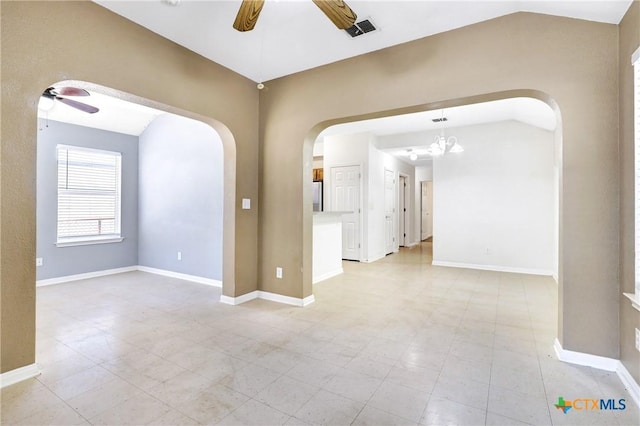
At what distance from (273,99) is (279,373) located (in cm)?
311

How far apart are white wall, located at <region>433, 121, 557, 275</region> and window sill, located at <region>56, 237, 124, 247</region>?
6.08m

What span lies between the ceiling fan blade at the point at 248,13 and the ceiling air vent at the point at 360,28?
1011 millimetres

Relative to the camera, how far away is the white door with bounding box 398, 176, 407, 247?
845 cm

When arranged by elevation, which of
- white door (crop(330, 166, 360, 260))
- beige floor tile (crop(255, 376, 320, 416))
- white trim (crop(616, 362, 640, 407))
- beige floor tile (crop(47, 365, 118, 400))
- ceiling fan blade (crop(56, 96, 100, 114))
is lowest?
beige floor tile (crop(255, 376, 320, 416))

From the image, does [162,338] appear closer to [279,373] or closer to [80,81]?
[279,373]

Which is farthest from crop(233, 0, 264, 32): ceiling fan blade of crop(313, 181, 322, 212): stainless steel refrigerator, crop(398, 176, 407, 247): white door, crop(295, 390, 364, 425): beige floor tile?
crop(398, 176, 407, 247): white door

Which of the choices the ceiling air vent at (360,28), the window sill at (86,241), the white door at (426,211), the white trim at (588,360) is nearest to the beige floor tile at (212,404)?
the white trim at (588,360)

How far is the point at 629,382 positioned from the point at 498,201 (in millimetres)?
4069

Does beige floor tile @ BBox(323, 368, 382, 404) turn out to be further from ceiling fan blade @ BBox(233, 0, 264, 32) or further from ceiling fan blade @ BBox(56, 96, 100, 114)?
ceiling fan blade @ BBox(56, 96, 100, 114)

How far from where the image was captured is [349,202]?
6559mm

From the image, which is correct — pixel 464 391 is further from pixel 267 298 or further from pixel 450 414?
pixel 267 298

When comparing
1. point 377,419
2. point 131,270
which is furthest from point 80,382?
point 131,270

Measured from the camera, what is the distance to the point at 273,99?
380 cm

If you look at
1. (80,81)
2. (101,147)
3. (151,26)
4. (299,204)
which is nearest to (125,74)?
(80,81)
